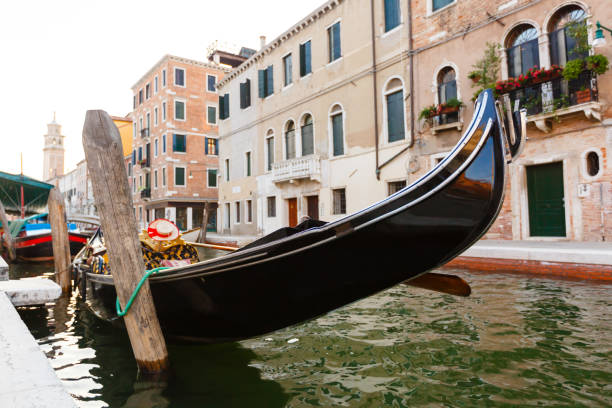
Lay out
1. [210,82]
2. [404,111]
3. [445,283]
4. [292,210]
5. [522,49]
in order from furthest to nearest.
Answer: [210,82] → [292,210] → [404,111] → [522,49] → [445,283]

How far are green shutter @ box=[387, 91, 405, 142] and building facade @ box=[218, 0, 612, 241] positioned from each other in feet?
0.10

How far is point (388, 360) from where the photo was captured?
9.29 ft

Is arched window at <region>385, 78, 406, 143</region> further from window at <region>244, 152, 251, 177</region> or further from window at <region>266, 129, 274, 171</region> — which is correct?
window at <region>244, 152, 251, 177</region>

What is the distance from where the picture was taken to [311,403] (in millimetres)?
2275

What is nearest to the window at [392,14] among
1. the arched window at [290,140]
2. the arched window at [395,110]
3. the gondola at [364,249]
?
the arched window at [395,110]

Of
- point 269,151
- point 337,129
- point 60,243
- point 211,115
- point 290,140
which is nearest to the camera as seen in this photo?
point 60,243

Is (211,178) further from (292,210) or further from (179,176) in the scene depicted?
(292,210)

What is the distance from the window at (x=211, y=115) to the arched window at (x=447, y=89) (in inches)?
641

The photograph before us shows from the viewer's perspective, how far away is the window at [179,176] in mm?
21966

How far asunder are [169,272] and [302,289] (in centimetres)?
92

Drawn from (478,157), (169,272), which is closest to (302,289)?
(169,272)

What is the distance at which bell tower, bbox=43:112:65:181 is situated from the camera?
64.4 meters

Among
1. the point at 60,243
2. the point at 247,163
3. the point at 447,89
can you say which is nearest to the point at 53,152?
the point at 247,163

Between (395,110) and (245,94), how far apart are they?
7.67 meters
